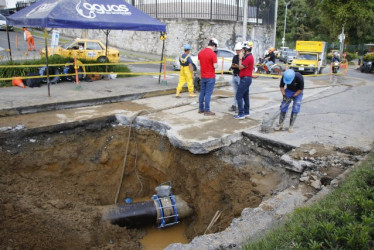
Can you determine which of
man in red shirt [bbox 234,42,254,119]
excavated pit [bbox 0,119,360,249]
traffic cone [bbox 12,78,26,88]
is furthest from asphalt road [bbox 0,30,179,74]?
excavated pit [bbox 0,119,360,249]

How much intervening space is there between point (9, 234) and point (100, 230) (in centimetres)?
153

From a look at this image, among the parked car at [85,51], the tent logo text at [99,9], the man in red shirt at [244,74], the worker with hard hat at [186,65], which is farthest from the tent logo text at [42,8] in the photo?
the man in red shirt at [244,74]

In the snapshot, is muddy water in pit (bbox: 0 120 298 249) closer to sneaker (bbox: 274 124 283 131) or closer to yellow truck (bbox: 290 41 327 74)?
sneaker (bbox: 274 124 283 131)

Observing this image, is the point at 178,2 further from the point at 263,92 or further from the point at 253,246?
the point at 253,246

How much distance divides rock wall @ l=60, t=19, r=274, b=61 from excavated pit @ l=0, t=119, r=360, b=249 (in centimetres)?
1513

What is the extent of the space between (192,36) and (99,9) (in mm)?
12235

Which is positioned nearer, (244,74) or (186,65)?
(244,74)

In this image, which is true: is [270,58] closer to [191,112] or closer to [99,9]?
[191,112]

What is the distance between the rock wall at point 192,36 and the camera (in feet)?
70.4

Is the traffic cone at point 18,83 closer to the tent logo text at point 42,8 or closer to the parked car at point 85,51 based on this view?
the tent logo text at point 42,8

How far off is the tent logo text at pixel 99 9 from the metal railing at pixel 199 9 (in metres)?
11.8

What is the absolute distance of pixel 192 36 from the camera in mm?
21531

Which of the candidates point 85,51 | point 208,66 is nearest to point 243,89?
point 208,66

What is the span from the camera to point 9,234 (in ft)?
17.5
